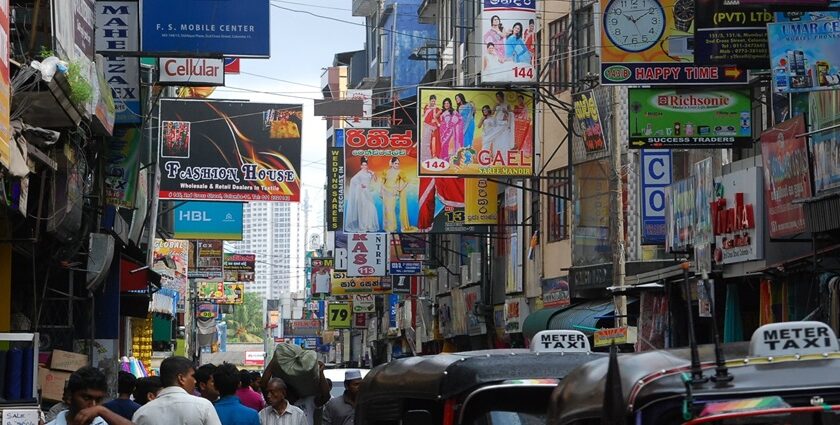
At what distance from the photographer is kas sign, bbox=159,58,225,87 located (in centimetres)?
2386

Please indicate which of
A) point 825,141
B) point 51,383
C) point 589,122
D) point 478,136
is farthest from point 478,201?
point 51,383

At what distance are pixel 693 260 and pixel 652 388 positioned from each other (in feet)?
57.3

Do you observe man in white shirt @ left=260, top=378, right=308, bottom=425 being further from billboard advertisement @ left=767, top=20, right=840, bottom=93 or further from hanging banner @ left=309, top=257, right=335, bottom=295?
hanging banner @ left=309, top=257, right=335, bottom=295

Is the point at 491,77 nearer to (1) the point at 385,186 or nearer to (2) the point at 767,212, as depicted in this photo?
(1) the point at 385,186

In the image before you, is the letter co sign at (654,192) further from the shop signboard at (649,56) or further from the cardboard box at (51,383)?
the cardboard box at (51,383)

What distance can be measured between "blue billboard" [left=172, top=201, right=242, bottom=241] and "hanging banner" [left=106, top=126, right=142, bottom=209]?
51.1 ft

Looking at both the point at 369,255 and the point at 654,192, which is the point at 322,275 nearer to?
the point at 369,255

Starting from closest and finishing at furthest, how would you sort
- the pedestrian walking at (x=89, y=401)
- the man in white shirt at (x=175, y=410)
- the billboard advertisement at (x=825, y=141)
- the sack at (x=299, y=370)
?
the pedestrian walking at (x=89, y=401), the man in white shirt at (x=175, y=410), the sack at (x=299, y=370), the billboard advertisement at (x=825, y=141)

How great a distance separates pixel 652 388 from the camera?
17.8 feet

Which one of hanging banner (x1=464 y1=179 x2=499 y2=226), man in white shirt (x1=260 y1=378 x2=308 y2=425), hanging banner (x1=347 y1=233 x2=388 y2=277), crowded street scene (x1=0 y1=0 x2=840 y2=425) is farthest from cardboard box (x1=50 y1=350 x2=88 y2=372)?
hanging banner (x1=347 y1=233 x2=388 y2=277)

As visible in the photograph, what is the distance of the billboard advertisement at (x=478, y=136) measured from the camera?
29.3m

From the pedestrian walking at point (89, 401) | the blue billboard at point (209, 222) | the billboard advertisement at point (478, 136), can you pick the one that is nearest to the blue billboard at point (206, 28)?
the billboard advertisement at point (478, 136)

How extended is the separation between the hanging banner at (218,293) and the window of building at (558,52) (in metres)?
48.5

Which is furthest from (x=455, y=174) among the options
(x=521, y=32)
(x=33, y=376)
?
(x=33, y=376)
